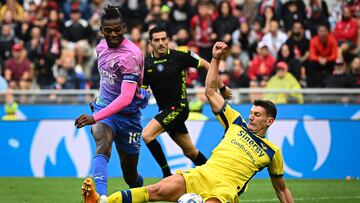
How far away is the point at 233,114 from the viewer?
997cm

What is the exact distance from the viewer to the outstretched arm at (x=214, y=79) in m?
9.61

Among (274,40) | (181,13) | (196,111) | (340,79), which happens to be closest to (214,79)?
(196,111)

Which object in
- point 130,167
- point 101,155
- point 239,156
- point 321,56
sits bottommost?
point 321,56

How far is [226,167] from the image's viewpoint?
9.51m

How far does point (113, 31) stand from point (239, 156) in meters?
2.33

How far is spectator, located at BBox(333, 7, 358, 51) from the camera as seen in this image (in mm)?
21375

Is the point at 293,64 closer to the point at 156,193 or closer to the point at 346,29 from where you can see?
the point at 346,29

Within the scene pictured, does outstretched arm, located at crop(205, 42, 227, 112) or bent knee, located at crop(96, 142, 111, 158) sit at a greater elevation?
outstretched arm, located at crop(205, 42, 227, 112)

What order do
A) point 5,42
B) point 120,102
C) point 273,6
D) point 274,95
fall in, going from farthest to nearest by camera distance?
point 5,42
point 273,6
point 274,95
point 120,102

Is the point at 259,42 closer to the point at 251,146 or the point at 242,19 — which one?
the point at 242,19

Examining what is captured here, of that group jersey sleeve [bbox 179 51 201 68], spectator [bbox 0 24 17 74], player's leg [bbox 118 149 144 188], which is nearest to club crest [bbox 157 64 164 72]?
jersey sleeve [bbox 179 51 201 68]

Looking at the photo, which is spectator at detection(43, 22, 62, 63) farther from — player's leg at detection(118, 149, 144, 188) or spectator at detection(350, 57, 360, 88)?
player's leg at detection(118, 149, 144, 188)

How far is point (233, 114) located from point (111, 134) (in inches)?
66.1

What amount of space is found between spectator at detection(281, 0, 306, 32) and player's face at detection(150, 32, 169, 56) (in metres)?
8.62
